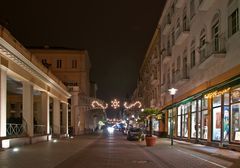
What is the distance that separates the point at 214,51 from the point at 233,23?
2658 mm

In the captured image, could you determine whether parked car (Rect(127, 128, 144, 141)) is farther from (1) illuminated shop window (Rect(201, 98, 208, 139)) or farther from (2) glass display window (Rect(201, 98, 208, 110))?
(2) glass display window (Rect(201, 98, 208, 110))

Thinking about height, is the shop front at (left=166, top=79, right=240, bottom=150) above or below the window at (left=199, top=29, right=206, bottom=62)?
below

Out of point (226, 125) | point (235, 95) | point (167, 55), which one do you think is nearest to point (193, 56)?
point (226, 125)

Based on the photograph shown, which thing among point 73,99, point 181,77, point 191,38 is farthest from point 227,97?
point 73,99

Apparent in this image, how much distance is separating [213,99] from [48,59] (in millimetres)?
64476

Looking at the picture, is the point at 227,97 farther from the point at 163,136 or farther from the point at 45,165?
the point at 163,136

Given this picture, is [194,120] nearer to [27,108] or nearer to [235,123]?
[235,123]

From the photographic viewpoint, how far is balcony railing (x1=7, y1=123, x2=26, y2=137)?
29.3 m

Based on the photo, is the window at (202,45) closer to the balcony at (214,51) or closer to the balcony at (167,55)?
the balcony at (214,51)

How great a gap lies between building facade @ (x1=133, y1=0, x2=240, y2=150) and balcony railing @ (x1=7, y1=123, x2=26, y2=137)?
1285 cm

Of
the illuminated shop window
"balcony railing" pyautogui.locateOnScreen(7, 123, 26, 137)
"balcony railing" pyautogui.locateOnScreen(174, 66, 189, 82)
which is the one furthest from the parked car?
"balcony railing" pyautogui.locateOnScreen(7, 123, 26, 137)

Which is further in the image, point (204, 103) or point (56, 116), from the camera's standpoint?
point (56, 116)

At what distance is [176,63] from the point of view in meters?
45.9

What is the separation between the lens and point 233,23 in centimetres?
2420
